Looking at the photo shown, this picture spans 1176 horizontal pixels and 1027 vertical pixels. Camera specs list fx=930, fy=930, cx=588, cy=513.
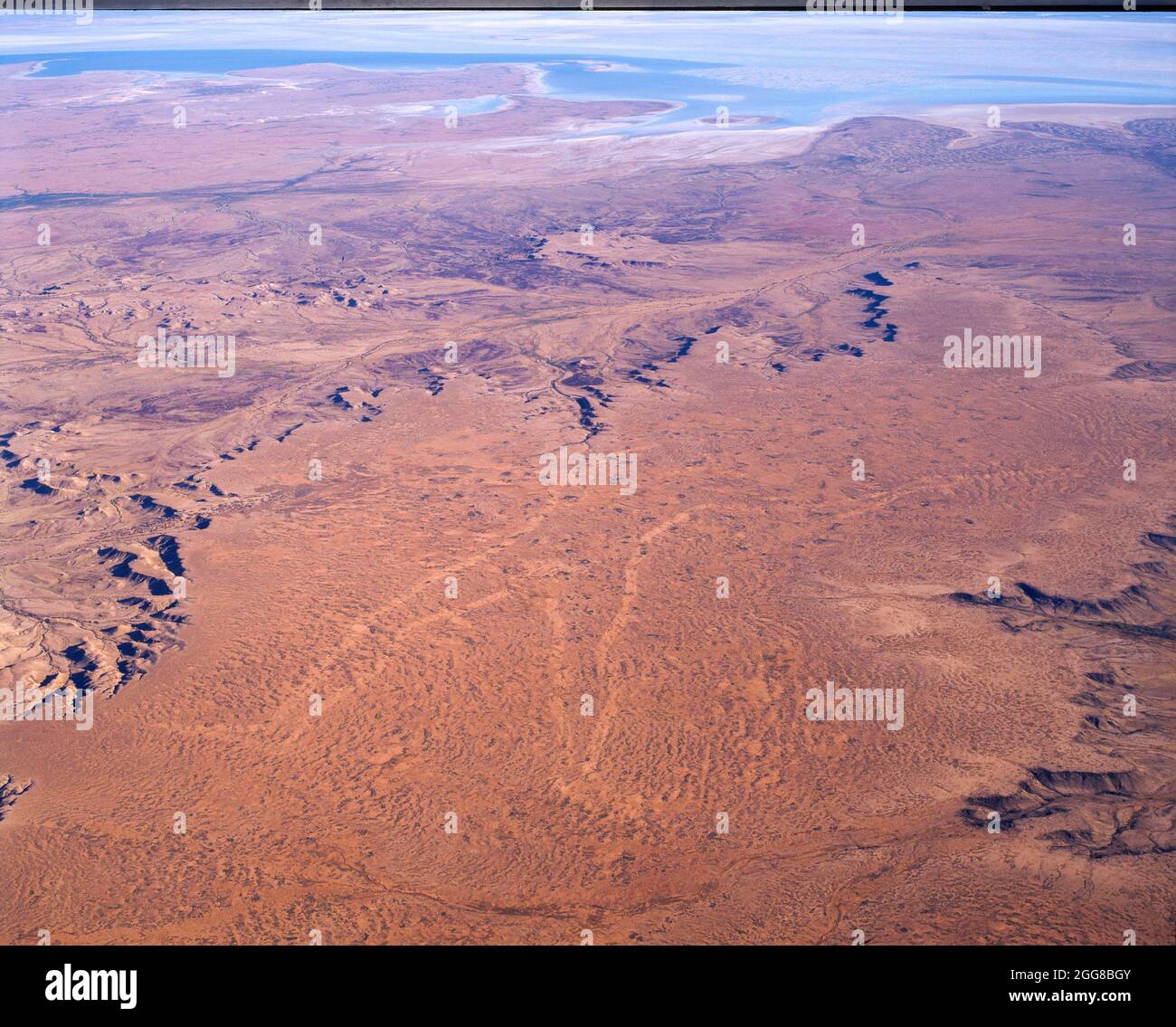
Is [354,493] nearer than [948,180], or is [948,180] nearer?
[354,493]

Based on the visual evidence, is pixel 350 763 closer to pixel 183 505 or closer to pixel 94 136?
pixel 183 505

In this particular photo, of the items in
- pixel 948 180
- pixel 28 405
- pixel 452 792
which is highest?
pixel 948 180

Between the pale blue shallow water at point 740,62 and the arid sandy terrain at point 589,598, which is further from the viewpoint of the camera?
the pale blue shallow water at point 740,62

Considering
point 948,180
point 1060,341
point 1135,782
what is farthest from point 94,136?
point 1135,782

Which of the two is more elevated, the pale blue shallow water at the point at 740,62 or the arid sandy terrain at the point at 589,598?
the pale blue shallow water at the point at 740,62

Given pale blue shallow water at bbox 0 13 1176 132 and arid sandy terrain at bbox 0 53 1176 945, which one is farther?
pale blue shallow water at bbox 0 13 1176 132

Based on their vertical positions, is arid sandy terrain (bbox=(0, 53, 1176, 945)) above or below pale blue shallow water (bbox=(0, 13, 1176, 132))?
below

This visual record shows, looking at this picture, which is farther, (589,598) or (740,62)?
(740,62)

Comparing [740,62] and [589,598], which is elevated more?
[740,62]
